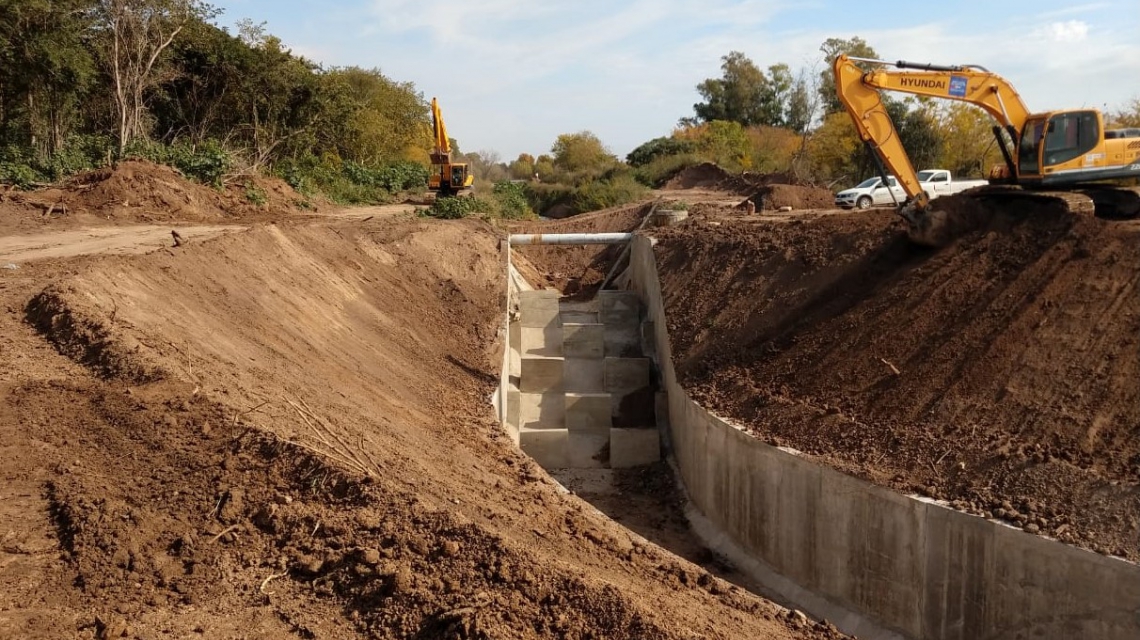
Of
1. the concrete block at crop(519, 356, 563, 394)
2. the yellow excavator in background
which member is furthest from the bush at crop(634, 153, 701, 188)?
the concrete block at crop(519, 356, 563, 394)

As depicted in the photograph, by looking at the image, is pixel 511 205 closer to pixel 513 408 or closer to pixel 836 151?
pixel 513 408

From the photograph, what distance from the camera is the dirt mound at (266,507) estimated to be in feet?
18.4

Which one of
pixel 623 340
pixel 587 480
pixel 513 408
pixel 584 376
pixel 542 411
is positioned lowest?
pixel 587 480

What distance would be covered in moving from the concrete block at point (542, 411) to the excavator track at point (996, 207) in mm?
7804

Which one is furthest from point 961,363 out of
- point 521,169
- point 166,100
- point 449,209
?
point 521,169

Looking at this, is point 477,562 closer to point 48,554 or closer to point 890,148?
point 48,554

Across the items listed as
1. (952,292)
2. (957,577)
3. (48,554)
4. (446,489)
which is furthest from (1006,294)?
(48,554)

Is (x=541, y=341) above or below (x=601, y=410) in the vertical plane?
above

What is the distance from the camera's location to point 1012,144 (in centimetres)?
1513

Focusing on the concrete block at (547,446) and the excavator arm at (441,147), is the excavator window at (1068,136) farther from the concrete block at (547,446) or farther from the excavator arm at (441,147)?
the excavator arm at (441,147)

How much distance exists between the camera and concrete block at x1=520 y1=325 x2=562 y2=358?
20641 mm

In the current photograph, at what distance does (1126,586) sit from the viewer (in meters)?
8.33

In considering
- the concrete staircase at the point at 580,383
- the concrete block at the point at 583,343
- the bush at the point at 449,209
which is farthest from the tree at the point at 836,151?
the concrete block at the point at 583,343

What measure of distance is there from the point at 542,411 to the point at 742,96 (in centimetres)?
5851
